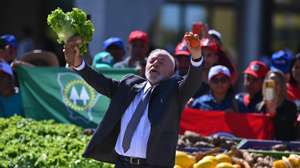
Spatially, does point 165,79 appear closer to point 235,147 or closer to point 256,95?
point 235,147

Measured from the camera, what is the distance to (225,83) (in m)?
10.5

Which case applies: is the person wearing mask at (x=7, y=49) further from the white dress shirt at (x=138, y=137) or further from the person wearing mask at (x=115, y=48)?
the white dress shirt at (x=138, y=137)

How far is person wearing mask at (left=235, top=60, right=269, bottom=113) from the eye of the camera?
422 inches

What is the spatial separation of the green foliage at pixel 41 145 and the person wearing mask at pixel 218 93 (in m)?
1.57

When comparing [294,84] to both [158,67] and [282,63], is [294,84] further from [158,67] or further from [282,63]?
[158,67]

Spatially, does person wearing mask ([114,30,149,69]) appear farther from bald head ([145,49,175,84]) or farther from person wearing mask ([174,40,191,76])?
bald head ([145,49,175,84])

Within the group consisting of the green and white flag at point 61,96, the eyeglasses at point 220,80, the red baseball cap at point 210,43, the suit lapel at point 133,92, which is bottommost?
the green and white flag at point 61,96

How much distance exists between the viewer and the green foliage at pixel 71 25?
7391mm

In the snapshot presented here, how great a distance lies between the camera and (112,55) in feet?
40.3

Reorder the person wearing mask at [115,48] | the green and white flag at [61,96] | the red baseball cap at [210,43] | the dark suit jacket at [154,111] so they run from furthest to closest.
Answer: the person wearing mask at [115,48], the green and white flag at [61,96], the red baseball cap at [210,43], the dark suit jacket at [154,111]

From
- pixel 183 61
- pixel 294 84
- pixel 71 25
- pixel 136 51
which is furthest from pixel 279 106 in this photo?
pixel 71 25

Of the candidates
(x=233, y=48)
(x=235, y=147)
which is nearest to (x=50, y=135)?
(x=235, y=147)

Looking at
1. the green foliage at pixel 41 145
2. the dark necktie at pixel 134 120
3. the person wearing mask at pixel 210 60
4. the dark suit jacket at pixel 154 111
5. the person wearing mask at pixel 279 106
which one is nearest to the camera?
the dark suit jacket at pixel 154 111

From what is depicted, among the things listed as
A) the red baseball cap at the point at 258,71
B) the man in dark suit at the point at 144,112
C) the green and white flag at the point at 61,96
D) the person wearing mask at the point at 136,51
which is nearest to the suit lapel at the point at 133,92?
the man in dark suit at the point at 144,112
